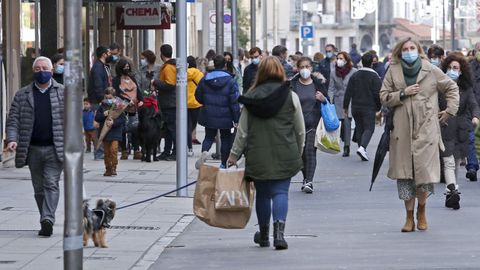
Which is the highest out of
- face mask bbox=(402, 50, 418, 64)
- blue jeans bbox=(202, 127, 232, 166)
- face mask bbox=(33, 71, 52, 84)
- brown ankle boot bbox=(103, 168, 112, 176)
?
face mask bbox=(402, 50, 418, 64)

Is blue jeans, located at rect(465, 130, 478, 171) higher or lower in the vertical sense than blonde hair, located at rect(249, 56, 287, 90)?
lower

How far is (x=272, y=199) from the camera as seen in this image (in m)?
13.1

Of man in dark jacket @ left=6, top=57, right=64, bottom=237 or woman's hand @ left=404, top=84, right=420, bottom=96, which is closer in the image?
man in dark jacket @ left=6, top=57, right=64, bottom=237

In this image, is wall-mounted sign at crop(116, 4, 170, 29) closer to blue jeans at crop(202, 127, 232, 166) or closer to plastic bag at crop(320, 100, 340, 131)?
blue jeans at crop(202, 127, 232, 166)

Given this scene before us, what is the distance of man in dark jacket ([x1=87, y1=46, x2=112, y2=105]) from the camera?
2439 centimetres

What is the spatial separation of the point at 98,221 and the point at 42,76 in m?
1.65

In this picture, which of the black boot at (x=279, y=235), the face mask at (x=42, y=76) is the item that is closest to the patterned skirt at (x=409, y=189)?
the black boot at (x=279, y=235)

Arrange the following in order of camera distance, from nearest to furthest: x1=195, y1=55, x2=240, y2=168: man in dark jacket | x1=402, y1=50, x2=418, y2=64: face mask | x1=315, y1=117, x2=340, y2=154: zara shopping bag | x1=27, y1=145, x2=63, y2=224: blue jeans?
x1=27, y1=145, x2=63, y2=224: blue jeans → x1=402, y1=50, x2=418, y2=64: face mask → x1=315, y1=117, x2=340, y2=154: zara shopping bag → x1=195, y1=55, x2=240, y2=168: man in dark jacket

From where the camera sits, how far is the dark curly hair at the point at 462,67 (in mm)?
17922

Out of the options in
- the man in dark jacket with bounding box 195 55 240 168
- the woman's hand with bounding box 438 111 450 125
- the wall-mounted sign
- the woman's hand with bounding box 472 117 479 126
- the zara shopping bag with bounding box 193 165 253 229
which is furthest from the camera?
the wall-mounted sign

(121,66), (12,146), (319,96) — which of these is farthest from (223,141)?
(12,146)

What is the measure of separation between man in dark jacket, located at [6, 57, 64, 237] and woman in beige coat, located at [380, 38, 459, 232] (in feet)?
10.4

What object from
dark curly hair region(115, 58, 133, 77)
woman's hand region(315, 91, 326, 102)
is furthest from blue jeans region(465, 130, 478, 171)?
dark curly hair region(115, 58, 133, 77)

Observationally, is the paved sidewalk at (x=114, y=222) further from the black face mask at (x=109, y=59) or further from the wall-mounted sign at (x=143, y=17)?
the wall-mounted sign at (x=143, y=17)
